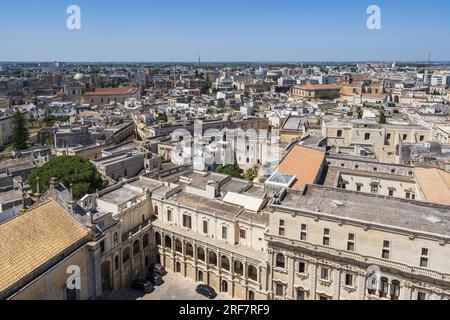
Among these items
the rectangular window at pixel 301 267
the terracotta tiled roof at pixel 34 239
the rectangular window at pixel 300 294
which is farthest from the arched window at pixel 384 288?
the terracotta tiled roof at pixel 34 239

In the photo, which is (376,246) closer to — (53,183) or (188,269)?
(188,269)

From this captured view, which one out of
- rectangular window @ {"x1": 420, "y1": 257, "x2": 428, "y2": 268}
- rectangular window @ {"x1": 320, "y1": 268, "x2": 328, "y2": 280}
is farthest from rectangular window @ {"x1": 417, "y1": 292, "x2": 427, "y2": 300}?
rectangular window @ {"x1": 320, "y1": 268, "x2": 328, "y2": 280}

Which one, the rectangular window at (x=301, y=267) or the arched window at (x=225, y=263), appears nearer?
the rectangular window at (x=301, y=267)

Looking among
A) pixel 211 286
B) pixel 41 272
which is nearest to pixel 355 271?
pixel 211 286

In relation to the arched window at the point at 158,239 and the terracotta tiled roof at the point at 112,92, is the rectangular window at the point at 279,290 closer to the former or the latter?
the arched window at the point at 158,239

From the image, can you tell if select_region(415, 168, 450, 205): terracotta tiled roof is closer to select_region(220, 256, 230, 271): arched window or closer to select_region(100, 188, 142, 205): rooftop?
select_region(220, 256, 230, 271): arched window

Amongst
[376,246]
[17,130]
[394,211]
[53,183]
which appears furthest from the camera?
[17,130]
